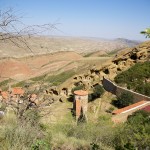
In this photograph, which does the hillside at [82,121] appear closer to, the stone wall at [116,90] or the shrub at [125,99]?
the stone wall at [116,90]

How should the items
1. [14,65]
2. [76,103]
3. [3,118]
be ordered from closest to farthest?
[3,118], [76,103], [14,65]

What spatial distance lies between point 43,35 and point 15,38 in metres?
0.54

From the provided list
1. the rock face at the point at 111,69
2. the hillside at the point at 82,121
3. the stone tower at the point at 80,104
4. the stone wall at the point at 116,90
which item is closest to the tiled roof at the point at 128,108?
the hillside at the point at 82,121

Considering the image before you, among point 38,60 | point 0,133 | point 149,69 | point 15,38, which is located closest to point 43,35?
point 15,38

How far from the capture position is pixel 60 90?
41.0 meters

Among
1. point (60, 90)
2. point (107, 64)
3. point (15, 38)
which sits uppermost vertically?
point (15, 38)

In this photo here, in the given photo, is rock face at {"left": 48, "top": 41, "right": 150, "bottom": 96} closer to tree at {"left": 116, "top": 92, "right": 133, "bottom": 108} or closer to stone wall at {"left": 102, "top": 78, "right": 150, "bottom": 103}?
stone wall at {"left": 102, "top": 78, "right": 150, "bottom": 103}

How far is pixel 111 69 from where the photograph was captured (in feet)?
132

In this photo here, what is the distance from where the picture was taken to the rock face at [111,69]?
39.6 metres

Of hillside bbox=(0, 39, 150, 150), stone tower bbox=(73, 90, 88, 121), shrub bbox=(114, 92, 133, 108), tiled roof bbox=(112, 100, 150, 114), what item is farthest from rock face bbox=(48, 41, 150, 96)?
tiled roof bbox=(112, 100, 150, 114)

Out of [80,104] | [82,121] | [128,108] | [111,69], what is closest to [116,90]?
[80,104]

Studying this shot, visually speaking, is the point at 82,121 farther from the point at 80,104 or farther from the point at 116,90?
the point at 116,90

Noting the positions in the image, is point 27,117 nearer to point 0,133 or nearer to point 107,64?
point 0,133

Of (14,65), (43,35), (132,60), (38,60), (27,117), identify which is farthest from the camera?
(38,60)
